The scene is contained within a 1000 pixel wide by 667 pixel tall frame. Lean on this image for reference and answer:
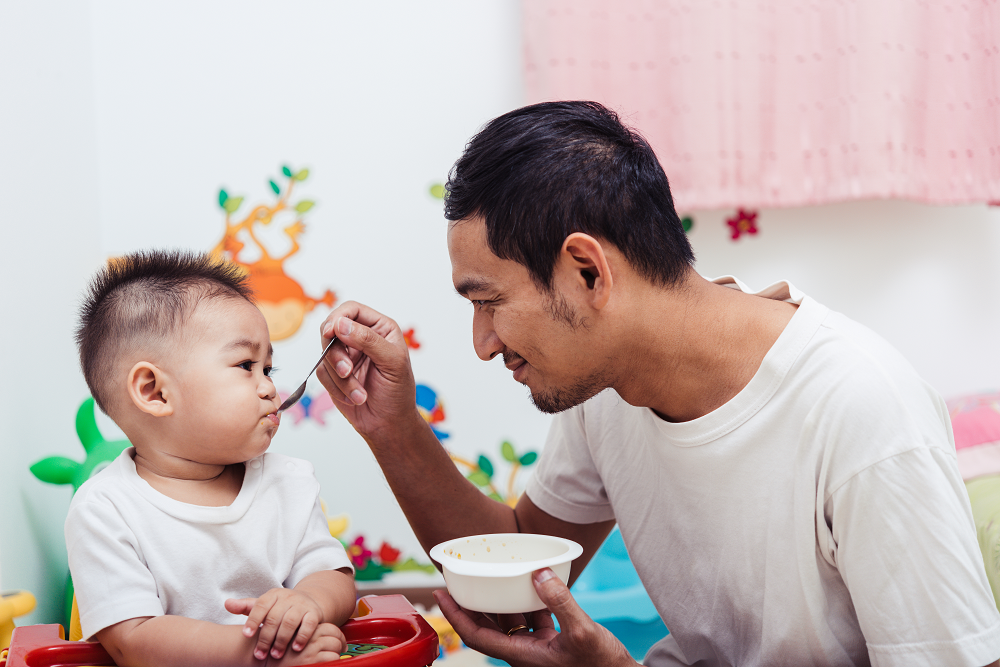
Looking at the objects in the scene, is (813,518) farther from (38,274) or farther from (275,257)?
(275,257)

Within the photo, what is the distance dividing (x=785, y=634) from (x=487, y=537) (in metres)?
0.37

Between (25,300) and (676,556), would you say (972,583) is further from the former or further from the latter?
(25,300)

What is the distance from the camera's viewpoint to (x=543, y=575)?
2.58 ft

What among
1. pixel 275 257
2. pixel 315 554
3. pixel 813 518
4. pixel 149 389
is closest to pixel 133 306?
pixel 149 389

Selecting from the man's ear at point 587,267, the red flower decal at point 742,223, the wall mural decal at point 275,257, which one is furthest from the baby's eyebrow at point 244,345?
the red flower decal at point 742,223

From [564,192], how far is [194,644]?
0.63m

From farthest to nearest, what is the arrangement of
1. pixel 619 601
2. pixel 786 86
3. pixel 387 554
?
1. pixel 387 554
2. pixel 786 86
3. pixel 619 601

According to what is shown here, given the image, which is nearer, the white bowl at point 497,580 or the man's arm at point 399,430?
the white bowl at point 497,580

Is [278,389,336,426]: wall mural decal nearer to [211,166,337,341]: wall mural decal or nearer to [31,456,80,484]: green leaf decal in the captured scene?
[211,166,337,341]: wall mural decal

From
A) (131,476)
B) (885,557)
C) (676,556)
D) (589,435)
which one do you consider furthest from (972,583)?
(131,476)

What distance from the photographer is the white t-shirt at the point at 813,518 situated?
0.80 m

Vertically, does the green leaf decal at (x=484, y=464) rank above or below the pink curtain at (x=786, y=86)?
below

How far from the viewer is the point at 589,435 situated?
3.85ft

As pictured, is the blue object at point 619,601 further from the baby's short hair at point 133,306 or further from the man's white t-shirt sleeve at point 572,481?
the baby's short hair at point 133,306
